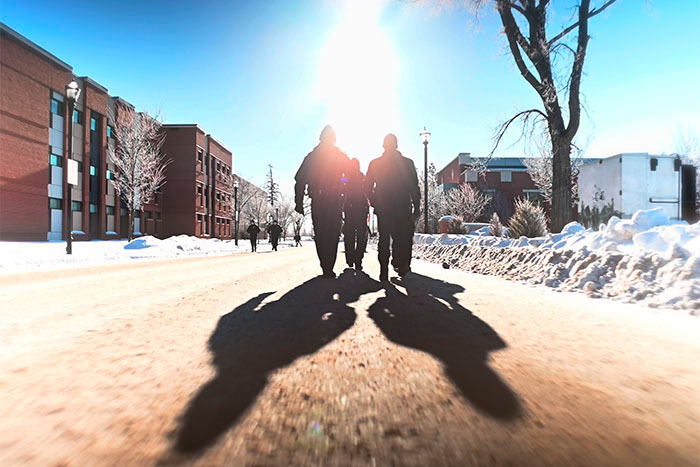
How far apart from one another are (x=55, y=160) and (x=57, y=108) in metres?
4.52

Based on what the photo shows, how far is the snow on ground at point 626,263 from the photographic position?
3.30 m

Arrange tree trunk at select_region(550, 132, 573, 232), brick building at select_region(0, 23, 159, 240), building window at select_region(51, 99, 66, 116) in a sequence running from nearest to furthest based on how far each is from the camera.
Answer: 1. tree trunk at select_region(550, 132, 573, 232)
2. brick building at select_region(0, 23, 159, 240)
3. building window at select_region(51, 99, 66, 116)

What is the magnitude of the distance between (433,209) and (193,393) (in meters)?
38.0

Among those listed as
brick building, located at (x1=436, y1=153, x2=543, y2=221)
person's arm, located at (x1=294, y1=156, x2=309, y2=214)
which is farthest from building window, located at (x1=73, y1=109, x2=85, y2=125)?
brick building, located at (x1=436, y1=153, x2=543, y2=221)

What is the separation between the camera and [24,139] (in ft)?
85.4

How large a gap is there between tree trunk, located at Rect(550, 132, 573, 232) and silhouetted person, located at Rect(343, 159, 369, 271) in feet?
18.8

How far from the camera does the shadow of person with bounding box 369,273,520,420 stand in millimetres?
1386

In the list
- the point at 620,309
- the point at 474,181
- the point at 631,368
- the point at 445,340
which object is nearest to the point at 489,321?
the point at 445,340

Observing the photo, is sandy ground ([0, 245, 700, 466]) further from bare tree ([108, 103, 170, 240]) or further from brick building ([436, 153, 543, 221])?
brick building ([436, 153, 543, 221])

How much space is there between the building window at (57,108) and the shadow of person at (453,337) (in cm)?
3734

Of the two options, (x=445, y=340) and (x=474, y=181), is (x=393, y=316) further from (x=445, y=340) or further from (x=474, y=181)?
(x=474, y=181)

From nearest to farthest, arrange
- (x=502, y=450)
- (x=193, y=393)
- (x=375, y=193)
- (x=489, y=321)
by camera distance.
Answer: (x=502, y=450) < (x=193, y=393) < (x=489, y=321) < (x=375, y=193)

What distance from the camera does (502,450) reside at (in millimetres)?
1028

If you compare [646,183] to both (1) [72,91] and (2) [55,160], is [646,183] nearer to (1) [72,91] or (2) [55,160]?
(1) [72,91]
